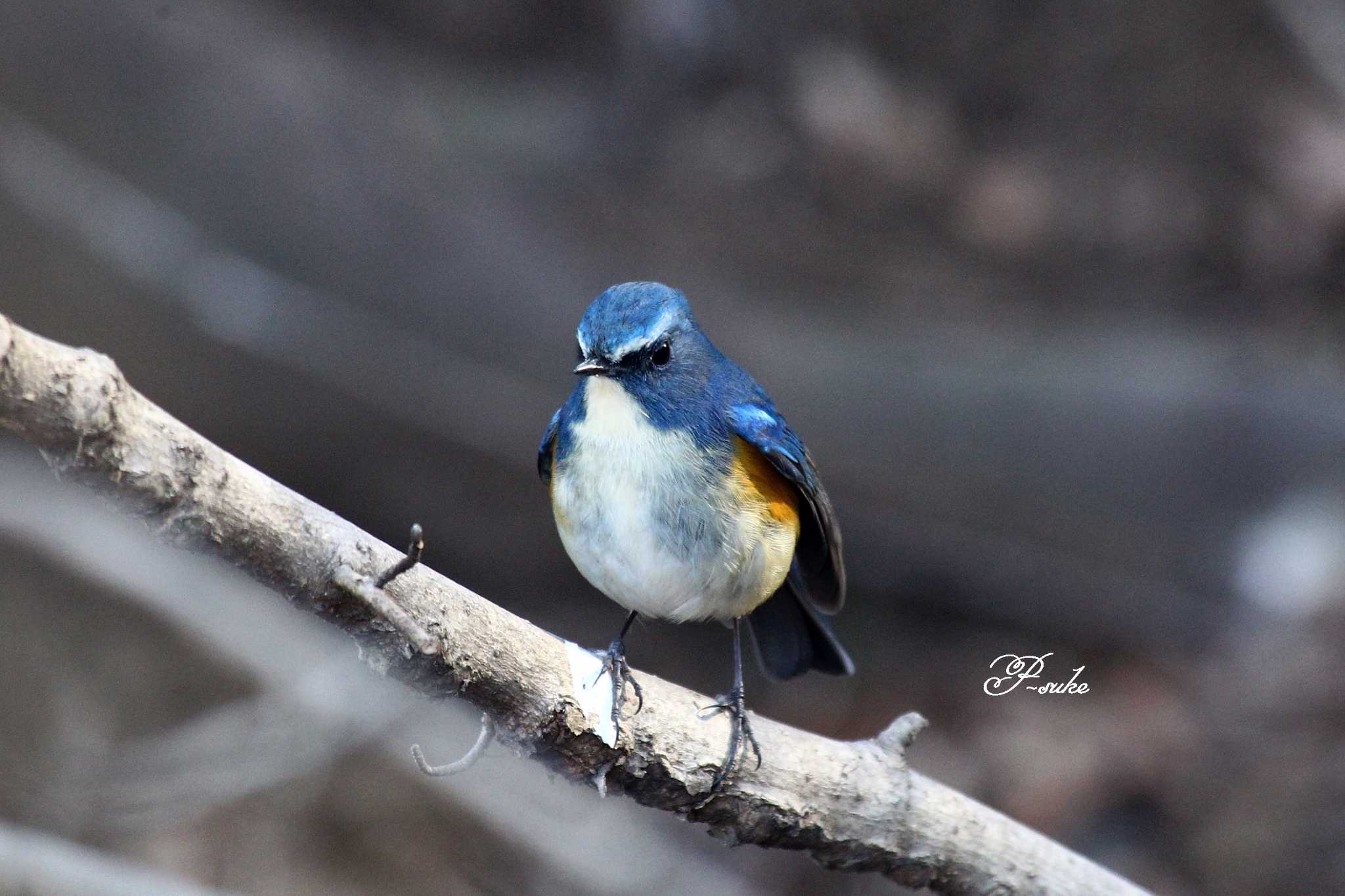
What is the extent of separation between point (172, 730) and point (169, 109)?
100.0 inches

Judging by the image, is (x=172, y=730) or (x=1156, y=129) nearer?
(x=172, y=730)

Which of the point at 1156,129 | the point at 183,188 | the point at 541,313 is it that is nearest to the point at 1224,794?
the point at 1156,129

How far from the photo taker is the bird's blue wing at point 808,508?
3.20m

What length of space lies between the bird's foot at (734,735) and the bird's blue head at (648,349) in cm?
70

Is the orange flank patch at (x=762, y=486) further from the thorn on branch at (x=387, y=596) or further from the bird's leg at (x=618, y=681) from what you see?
the thorn on branch at (x=387, y=596)

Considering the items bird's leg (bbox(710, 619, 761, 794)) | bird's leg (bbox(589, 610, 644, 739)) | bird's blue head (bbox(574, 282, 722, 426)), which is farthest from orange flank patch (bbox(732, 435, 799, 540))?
bird's leg (bbox(589, 610, 644, 739))

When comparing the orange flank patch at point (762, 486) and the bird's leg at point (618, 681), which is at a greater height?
the orange flank patch at point (762, 486)

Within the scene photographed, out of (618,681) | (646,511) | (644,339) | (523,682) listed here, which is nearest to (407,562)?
(523,682)

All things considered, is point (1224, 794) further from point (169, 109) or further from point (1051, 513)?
point (169, 109)

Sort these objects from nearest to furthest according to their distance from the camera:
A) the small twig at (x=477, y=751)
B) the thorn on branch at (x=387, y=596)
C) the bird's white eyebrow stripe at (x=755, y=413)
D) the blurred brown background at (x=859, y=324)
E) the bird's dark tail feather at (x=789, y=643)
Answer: the thorn on branch at (x=387, y=596)
the small twig at (x=477, y=751)
the bird's white eyebrow stripe at (x=755, y=413)
the bird's dark tail feather at (x=789, y=643)
the blurred brown background at (x=859, y=324)

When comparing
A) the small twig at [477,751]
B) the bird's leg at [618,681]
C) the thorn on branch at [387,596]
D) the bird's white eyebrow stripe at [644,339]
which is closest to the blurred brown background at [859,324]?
the bird's white eyebrow stripe at [644,339]

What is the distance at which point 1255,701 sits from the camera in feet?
17.9
